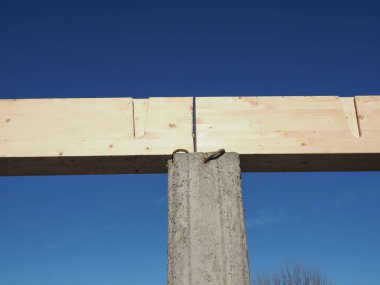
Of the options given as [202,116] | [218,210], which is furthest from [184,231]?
[202,116]

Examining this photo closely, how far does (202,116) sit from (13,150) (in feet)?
3.33

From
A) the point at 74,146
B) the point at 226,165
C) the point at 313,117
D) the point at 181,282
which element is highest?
the point at 313,117

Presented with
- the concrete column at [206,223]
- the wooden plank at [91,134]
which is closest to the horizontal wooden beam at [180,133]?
the wooden plank at [91,134]

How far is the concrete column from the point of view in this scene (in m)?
1.83

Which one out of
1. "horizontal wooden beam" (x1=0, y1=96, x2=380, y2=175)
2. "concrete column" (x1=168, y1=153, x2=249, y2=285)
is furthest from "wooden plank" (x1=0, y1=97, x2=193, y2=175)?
"concrete column" (x1=168, y1=153, x2=249, y2=285)

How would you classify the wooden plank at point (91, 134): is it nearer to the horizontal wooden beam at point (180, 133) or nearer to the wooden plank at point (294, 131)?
the horizontal wooden beam at point (180, 133)

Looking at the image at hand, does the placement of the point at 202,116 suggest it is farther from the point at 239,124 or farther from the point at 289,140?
the point at 289,140

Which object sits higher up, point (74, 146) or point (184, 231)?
point (74, 146)

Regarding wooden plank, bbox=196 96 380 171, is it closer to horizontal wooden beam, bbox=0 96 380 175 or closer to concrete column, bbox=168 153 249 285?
horizontal wooden beam, bbox=0 96 380 175

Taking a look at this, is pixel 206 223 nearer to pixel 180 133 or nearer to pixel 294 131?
pixel 180 133

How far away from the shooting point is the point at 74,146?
2113mm

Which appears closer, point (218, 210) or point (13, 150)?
point (218, 210)

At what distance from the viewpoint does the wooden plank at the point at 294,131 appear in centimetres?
213

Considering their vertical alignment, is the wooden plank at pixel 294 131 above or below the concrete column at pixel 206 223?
above
